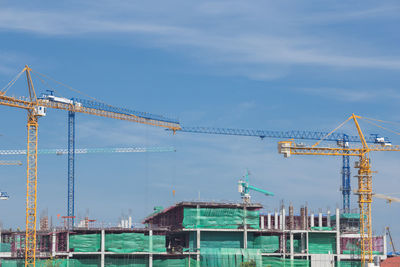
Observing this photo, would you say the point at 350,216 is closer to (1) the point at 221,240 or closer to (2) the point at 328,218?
(2) the point at 328,218

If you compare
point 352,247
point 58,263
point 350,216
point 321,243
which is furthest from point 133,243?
point 350,216

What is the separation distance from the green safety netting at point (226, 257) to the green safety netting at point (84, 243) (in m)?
25.2

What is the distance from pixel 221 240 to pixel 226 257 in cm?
523

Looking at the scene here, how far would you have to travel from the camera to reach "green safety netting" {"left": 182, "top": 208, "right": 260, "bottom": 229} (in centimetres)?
17662

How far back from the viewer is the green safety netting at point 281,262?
176m

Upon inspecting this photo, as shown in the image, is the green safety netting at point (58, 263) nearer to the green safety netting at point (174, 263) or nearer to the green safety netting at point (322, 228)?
the green safety netting at point (174, 263)

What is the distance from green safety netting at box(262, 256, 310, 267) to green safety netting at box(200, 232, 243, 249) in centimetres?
734

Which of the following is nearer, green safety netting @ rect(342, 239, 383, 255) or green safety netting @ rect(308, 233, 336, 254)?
green safety netting @ rect(308, 233, 336, 254)

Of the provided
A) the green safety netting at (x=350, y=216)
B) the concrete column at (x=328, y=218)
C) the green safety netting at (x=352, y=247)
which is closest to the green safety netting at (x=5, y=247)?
the concrete column at (x=328, y=218)

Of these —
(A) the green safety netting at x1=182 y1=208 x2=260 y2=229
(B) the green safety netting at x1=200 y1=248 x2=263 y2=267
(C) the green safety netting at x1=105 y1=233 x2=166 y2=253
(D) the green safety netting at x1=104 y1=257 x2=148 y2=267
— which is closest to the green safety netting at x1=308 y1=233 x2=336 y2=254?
(A) the green safety netting at x1=182 y1=208 x2=260 y2=229

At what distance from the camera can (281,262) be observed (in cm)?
17650

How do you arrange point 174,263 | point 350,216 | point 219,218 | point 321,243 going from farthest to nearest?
1. point 350,216
2. point 321,243
3. point 219,218
4. point 174,263

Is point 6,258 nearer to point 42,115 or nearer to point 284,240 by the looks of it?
point 42,115

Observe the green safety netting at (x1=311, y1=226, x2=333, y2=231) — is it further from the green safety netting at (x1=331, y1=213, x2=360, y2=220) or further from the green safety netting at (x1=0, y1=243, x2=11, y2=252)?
the green safety netting at (x1=0, y1=243, x2=11, y2=252)
